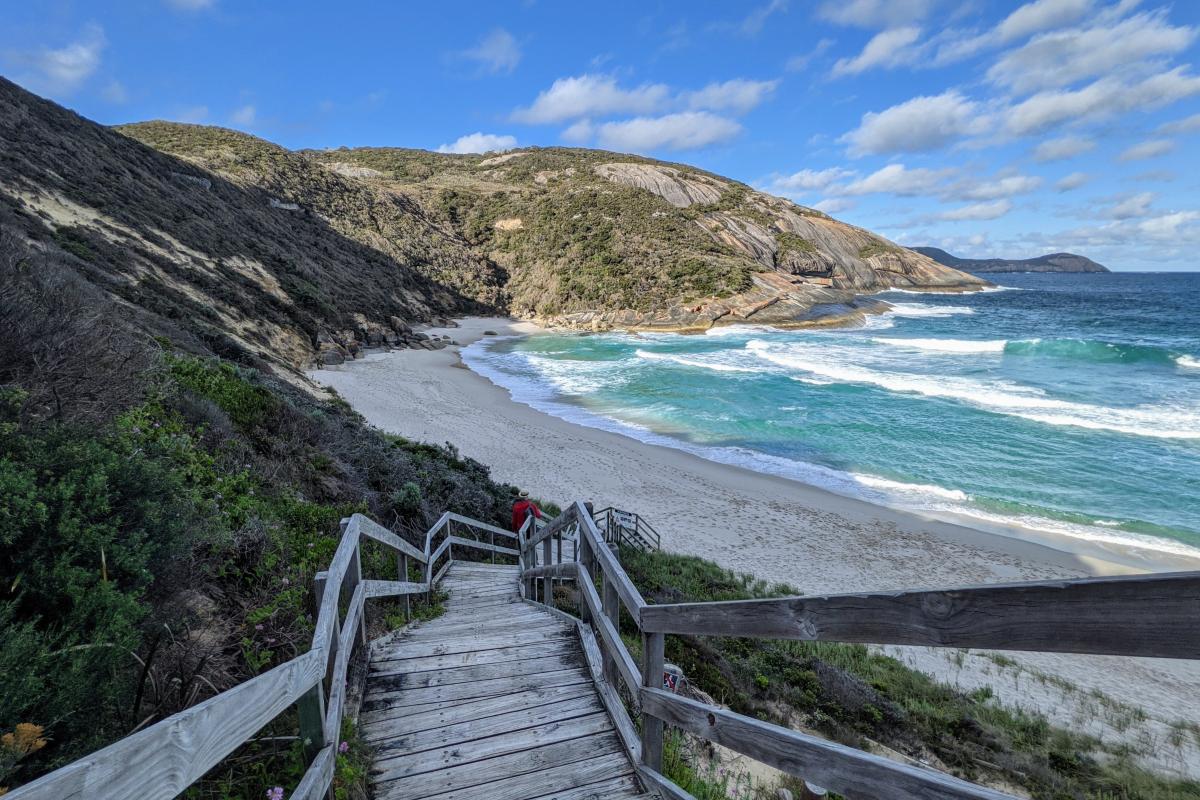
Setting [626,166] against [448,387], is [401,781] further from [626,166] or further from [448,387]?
[626,166]

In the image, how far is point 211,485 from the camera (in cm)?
472

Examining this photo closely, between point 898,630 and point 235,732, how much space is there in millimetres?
1763

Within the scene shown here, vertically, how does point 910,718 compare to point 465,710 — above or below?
below

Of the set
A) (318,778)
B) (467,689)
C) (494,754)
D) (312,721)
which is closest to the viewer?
(318,778)

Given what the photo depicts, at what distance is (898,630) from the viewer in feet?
5.04

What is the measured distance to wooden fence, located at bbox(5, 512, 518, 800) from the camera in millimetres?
997

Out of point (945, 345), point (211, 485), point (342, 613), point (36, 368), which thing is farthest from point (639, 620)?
point (945, 345)

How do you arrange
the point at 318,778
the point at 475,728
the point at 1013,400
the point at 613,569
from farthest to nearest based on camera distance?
the point at 1013,400
the point at 613,569
the point at 475,728
the point at 318,778

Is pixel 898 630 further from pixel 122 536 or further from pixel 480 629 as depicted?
pixel 480 629

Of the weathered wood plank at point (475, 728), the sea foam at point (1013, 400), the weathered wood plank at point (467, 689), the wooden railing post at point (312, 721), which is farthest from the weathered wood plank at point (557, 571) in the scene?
the sea foam at point (1013, 400)

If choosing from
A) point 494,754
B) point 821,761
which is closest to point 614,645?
point 494,754

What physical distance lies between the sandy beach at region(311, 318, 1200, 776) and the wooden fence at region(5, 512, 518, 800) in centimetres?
721

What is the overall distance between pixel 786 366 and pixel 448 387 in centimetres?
1954

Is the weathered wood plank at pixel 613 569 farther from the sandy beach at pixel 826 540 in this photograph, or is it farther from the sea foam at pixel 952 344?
the sea foam at pixel 952 344
